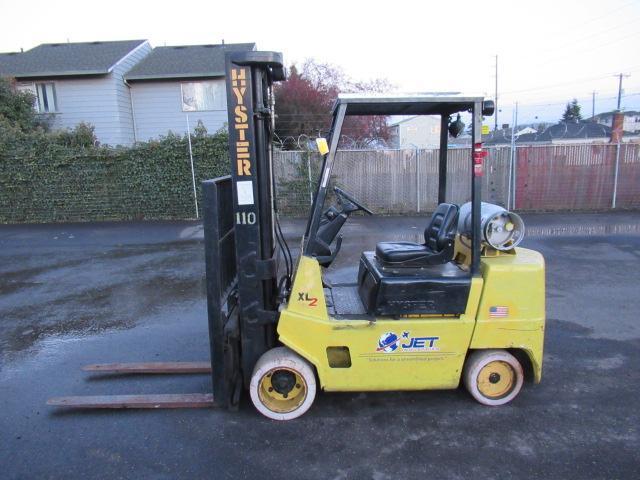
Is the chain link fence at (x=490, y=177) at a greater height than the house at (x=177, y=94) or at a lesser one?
lesser

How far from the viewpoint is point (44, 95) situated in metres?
18.6

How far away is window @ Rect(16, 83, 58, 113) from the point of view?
1848 cm

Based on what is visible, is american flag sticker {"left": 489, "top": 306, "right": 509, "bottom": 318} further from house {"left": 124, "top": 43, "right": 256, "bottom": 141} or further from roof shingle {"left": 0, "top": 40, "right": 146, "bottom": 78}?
roof shingle {"left": 0, "top": 40, "right": 146, "bottom": 78}

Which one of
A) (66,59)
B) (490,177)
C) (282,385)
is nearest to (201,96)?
(66,59)

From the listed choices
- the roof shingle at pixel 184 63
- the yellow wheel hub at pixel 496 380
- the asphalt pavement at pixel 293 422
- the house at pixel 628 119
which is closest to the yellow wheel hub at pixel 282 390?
the asphalt pavement at pixel 293 422

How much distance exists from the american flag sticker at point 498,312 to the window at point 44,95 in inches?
790

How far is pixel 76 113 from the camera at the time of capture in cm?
1845

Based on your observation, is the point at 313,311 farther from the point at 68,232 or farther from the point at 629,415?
the point at 68,232

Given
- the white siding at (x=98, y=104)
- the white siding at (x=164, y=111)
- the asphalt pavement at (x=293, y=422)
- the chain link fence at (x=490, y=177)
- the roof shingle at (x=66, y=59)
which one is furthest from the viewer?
the white siding at (x=164, y=111)

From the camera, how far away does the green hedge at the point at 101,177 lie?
45.5ft

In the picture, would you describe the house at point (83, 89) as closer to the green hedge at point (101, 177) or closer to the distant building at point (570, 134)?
the green hedge at point (101, 177)

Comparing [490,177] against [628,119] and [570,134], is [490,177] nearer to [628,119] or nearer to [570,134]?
[570,134]

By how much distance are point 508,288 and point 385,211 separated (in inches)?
443

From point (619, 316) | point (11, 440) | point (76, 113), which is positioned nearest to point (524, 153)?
point (619, 316)
